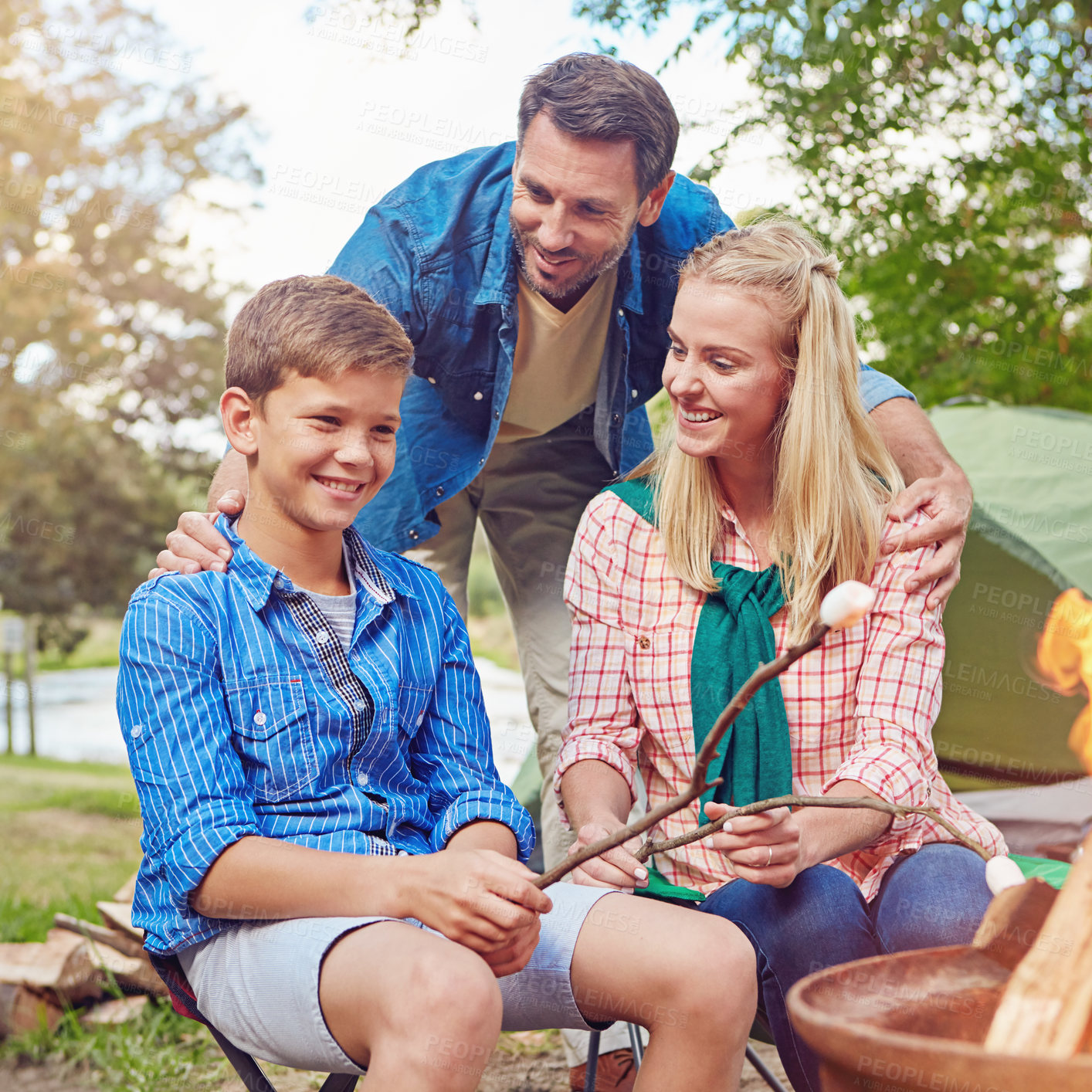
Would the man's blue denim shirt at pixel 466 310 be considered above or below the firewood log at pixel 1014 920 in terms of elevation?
above

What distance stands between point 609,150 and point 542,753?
5.00 feet

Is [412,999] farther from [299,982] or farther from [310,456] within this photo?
[310,456]

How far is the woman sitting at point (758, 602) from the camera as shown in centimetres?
180

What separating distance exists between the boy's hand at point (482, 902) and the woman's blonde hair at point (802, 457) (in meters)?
0.74

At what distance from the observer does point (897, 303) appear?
157 inches

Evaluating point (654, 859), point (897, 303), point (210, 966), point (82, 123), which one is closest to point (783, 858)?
point (654, 859)

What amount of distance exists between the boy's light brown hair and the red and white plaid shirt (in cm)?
55

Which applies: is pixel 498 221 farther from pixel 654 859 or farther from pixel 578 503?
pixel 654 859

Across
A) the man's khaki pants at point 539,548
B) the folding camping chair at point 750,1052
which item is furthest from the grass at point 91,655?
the folding camping chair at point 750,1052

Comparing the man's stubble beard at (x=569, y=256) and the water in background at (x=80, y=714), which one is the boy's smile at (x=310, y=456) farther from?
the water in background at (x=80, y=714)

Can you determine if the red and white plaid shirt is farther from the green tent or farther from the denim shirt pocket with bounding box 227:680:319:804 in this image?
the green tent

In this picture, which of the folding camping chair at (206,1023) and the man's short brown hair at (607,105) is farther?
the man's short brown hair at (607,105)

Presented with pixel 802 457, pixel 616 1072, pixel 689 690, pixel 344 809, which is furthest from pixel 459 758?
pixel 616 1072

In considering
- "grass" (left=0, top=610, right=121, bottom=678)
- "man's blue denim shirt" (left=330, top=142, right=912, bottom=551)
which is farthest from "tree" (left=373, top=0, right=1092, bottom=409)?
"grass" (left=0, top=610, right=121, bottom=678)
